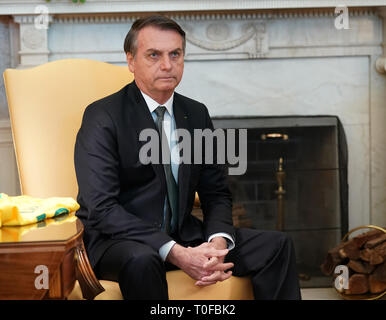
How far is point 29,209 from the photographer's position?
5.13 ft

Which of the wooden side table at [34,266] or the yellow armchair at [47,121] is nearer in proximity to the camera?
the wooden side table at [34,266]

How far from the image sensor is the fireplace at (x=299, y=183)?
3.06m

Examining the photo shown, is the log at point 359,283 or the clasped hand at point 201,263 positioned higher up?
the clasped hand at point 201,263

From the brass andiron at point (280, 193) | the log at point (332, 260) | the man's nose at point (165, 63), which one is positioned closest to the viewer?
A: the man's nose at point (165, 63)

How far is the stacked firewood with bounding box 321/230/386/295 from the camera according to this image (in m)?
2.63

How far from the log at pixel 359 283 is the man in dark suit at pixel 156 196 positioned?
114cm

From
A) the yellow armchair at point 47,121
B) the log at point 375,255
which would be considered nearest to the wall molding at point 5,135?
the yellow armchair at point 47,121

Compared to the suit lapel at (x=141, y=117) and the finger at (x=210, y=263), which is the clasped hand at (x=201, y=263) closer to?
the finger at (x=210, y=263)

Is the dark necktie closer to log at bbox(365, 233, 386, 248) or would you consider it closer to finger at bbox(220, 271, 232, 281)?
finger at bbox(220, 271, 232, 281)

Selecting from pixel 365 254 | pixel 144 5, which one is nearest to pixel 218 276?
pixel 365 254

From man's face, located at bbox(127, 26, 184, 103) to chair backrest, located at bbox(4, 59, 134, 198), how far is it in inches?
16.5

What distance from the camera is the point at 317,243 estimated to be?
312cm

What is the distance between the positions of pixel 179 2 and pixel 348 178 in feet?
4.33
